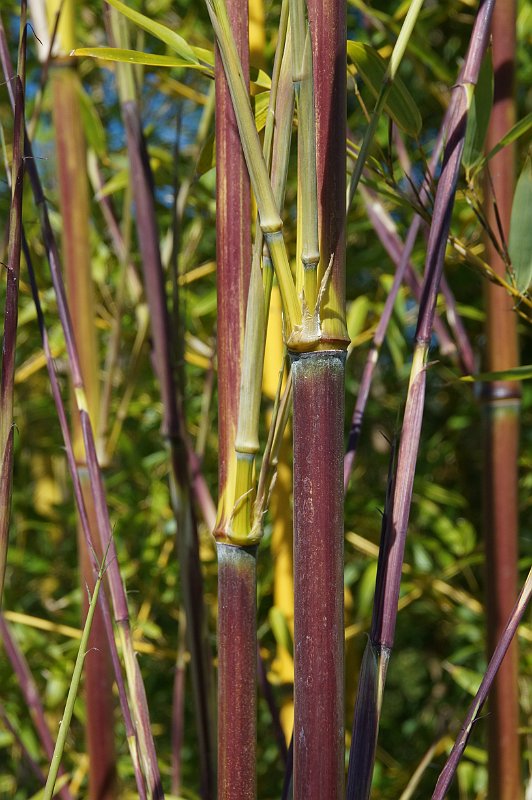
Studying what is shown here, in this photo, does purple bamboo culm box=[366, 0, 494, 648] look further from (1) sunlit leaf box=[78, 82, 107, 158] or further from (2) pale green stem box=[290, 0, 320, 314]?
(1) sunlit leaf box=[78, 82, 107, 158]

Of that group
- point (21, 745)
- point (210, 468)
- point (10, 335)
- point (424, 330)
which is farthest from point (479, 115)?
point (210, 468)

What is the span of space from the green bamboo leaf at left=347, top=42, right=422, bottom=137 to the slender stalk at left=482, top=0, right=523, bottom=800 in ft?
0.47

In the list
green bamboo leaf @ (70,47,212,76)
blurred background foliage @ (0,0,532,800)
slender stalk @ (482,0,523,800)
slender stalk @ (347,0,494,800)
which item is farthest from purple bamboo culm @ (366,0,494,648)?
blurred background foliage @ (0,0,532,800)

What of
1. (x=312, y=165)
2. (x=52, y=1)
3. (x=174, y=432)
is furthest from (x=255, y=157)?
(x=52, y=1)

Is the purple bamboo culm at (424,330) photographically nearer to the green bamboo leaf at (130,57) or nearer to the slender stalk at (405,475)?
the slender stalk at (405,475)

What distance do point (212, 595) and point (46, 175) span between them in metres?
0.57

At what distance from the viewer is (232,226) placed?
1.09ft

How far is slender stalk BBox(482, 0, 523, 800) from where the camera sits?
54 centimetres

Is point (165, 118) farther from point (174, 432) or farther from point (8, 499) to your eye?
point (8, 499)

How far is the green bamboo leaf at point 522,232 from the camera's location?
423 millimetres

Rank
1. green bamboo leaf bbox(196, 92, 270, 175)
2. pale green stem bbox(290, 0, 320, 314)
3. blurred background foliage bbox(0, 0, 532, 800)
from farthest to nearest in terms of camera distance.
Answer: blurred background foliage bbox(0, 0, 532, 800)
green bamboo leaf bbox(196, 92, 270, 175)
pale green stem bbox(290, 0, 320, 314)

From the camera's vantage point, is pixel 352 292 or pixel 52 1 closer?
pixel 52 1

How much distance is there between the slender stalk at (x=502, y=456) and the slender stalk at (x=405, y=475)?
210mm

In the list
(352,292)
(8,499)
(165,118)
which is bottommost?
(8,499)
